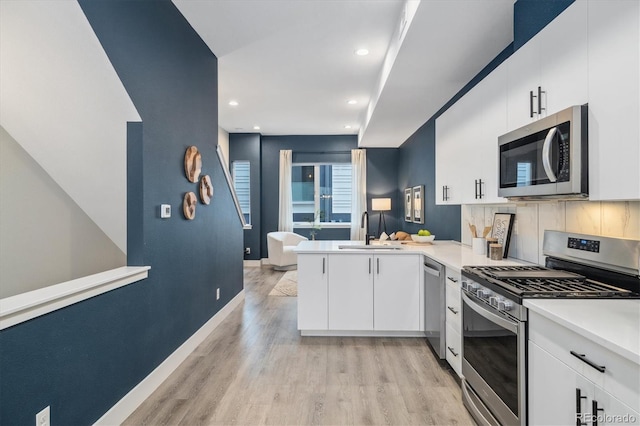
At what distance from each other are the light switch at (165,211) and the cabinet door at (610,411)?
257cm

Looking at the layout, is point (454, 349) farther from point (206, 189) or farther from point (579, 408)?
point (206, 189)

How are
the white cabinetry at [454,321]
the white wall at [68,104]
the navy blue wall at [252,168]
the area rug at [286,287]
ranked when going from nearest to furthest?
1. the white wall at [68,104]
2. the white cabinetry at [454,321]
3. the area rug at [286,287]
4. the navy blue wall at [252,168]

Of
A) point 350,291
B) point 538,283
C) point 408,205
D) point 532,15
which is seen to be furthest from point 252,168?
point 538,283

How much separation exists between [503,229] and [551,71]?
4.44 ft

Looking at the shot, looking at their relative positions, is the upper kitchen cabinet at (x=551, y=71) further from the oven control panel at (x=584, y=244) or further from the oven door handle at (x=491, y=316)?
the oven door handle at (x=491, y=316)

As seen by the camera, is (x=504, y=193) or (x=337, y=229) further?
(x=337, y=229)

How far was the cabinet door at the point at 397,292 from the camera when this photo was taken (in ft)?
10.8

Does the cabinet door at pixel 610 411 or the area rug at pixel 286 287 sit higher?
the cabinet door at pixel 610 411

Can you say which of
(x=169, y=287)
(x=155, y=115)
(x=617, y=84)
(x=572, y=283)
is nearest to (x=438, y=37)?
(x=617, y=84)

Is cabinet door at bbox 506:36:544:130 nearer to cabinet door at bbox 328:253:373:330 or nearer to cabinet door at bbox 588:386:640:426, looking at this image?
cabinet door at bbox 588:386:640:426

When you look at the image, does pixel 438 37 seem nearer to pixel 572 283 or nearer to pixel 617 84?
pixel 617 84

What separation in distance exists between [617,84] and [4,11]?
8.89 feet

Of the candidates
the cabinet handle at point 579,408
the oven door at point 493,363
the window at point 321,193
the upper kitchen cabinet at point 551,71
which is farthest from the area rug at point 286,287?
the cabinet handle at point 579,408

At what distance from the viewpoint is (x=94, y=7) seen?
191 centimetres
